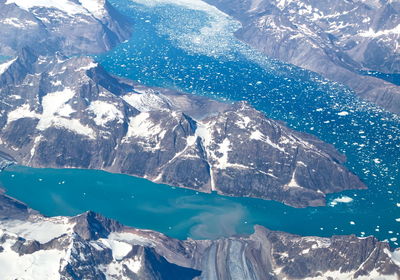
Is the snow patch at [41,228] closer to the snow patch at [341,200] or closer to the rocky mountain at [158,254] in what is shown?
the rocky mountain at [158,254]

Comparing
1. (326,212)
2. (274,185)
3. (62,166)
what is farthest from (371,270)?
(62,166)

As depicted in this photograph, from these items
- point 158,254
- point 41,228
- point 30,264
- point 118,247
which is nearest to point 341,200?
point 158,254

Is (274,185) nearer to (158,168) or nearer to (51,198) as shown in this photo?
(158,168)

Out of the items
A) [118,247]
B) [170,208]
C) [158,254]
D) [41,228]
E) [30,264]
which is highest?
[118,247]

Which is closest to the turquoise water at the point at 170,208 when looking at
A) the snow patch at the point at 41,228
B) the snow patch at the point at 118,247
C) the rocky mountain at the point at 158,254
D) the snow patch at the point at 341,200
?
the snow patch at the point at 341,200

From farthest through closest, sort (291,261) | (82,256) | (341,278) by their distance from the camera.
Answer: (291,261), (341,278), (82,256)

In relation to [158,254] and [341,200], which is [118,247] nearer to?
[158,254]
